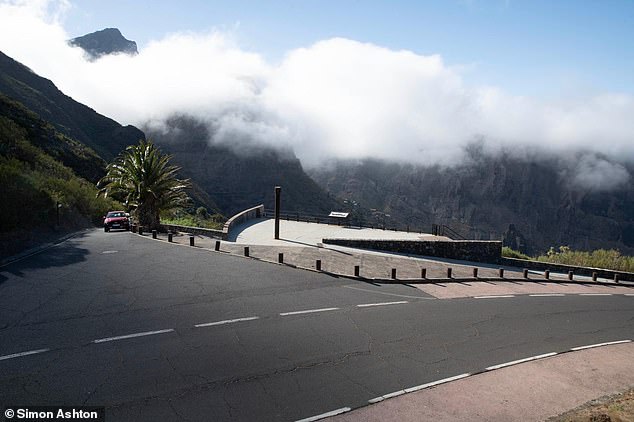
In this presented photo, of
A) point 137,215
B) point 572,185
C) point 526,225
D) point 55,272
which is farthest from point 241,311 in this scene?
point 572,185

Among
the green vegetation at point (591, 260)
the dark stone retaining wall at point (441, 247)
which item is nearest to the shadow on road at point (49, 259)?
the dark stone retaining wall at point (441, 247)

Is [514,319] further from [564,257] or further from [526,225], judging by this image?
[526,225]

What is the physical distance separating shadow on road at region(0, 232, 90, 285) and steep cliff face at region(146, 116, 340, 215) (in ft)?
285

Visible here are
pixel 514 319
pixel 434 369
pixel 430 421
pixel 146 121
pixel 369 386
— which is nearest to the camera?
pixel 430 421

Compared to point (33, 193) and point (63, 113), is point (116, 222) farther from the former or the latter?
point (63, 113)

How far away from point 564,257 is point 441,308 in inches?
1118

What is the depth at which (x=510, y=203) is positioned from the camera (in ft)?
556

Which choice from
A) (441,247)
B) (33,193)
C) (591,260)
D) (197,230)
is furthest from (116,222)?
(591,260)

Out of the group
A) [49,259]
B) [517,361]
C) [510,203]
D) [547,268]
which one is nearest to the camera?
[517,361]

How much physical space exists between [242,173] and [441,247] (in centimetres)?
10780

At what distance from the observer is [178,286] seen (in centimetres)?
1337

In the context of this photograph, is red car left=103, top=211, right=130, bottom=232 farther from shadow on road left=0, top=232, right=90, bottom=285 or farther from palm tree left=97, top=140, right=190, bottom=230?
shadow on road left=0, top=232, right=90, bottom=285

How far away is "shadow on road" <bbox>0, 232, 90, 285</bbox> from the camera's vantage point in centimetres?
1385

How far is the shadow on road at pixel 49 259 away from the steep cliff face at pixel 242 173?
285 feet
